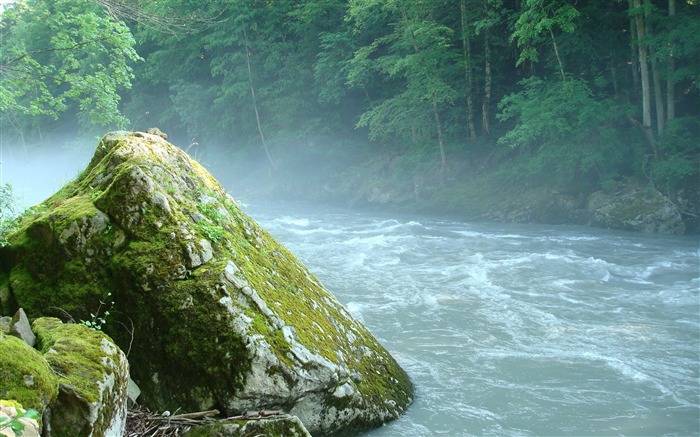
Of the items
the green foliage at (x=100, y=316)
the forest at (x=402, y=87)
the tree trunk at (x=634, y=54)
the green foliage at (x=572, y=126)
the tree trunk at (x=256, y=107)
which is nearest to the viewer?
the green foliage at (x=100, y=316)

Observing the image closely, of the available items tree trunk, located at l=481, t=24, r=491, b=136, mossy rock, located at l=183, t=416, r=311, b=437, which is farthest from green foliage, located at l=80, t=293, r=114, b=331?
tree trunk, located at l=481, t=24, r=491, b=136

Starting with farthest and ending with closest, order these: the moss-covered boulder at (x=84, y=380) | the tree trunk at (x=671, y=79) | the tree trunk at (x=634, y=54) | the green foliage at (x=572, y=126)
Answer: the green foliage at (x=572, y=126)
the tree trunk at (x=634, y=54)
the tree trunk at (x=671, y=79)
the moss-covered boulder at (x=84, y=380)

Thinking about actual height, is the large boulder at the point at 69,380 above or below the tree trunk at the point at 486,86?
below

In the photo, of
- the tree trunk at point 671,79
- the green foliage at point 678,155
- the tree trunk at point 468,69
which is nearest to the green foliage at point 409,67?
the tree trunk at point 468,69

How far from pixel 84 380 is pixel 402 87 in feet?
78.1

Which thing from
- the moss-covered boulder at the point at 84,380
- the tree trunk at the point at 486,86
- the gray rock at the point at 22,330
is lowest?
the moss-covered boulder at the point at 84,380

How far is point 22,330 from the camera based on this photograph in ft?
11.5

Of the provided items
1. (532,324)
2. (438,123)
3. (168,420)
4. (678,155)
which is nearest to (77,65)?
(532,324)

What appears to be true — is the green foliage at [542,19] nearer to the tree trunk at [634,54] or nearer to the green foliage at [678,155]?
the tree trunk at [634,54]

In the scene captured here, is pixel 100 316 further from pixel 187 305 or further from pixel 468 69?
pixel 468 69

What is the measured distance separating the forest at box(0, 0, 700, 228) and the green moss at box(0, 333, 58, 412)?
4578mm

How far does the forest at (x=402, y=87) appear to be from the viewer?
14891mm

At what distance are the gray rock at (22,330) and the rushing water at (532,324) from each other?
2.70m

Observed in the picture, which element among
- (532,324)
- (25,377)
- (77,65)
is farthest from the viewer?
(77,65)
